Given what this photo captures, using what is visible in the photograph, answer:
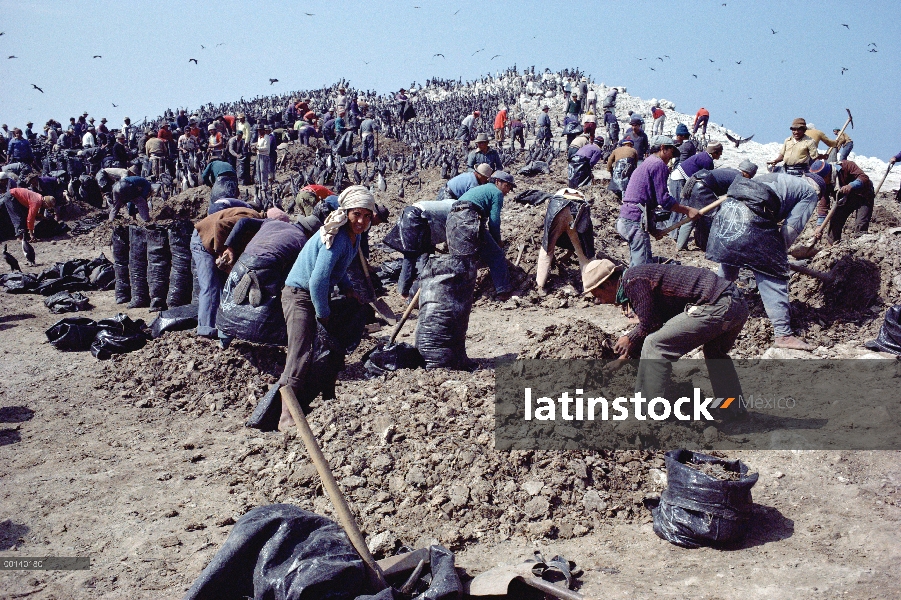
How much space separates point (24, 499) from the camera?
13.2 ft

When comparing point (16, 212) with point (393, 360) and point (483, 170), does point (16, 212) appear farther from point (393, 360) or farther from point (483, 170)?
point (393, 360)

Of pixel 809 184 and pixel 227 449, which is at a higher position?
pixel 809 184

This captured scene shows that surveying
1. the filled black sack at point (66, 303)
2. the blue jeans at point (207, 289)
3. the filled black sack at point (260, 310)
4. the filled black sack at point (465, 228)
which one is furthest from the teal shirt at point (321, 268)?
the filled black sack at point (66, 303)

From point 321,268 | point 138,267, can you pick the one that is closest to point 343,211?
point 321,268

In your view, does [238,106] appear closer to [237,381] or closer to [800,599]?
[237,381]

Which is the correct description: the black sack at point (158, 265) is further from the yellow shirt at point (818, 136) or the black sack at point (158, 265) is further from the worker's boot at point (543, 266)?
the yellow shirt at point (818, 136)

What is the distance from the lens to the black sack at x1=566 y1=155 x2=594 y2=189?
38.0 ft

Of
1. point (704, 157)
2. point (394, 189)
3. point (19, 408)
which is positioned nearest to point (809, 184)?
point (704, 157)

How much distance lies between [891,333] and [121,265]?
8.63m

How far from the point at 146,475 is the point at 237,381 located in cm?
147

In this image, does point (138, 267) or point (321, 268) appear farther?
point (138, 267)

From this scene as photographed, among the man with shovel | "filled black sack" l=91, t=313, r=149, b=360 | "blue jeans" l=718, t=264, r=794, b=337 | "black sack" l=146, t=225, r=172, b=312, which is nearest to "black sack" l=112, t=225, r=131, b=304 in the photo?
"black sack" l=146, t=225, r=172, b=312

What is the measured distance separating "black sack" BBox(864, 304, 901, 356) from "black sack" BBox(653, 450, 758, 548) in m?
3.29

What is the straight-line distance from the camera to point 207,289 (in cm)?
645
